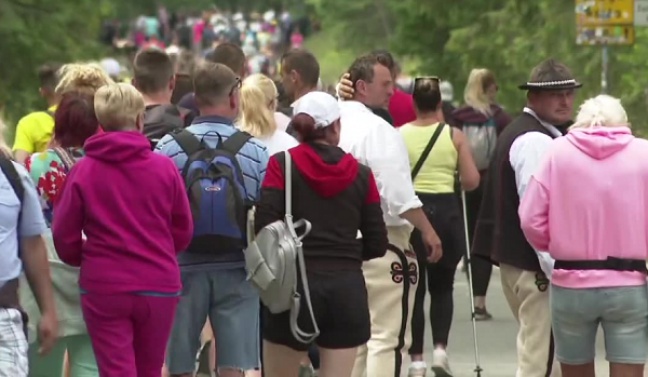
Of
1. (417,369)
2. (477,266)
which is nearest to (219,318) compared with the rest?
(417,369)

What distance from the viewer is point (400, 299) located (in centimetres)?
986

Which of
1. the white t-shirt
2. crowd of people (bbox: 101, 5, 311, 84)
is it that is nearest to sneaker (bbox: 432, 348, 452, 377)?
the white t-shirt

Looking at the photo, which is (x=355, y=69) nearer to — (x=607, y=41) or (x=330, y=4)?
(x=607, y=41)

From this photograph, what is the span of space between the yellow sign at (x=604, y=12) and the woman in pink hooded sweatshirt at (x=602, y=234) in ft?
27.6

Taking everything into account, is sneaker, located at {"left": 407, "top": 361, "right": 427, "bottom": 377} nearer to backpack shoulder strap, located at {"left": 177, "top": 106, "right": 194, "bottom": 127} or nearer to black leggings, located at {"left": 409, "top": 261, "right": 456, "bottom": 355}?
black leggings, located at {"left": 409, "top": 261, "right": 456, "bottom": 355}

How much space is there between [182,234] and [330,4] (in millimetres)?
29608

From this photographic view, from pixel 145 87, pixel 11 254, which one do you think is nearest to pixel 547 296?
pixel 145 87

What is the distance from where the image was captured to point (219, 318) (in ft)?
28.3

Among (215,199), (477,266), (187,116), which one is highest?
(187,116)

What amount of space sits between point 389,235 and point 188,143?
172 cm

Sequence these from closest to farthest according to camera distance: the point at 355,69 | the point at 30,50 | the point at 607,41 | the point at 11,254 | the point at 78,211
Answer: the point at 11,254, the point at 78,211, the point at 355,69, the point at 607,41, the point at 30,50

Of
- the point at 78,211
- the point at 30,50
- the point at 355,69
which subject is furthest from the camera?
the point at 30,50

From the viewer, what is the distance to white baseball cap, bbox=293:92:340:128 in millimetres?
8188

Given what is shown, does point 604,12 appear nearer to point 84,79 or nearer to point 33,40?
point 84,79
